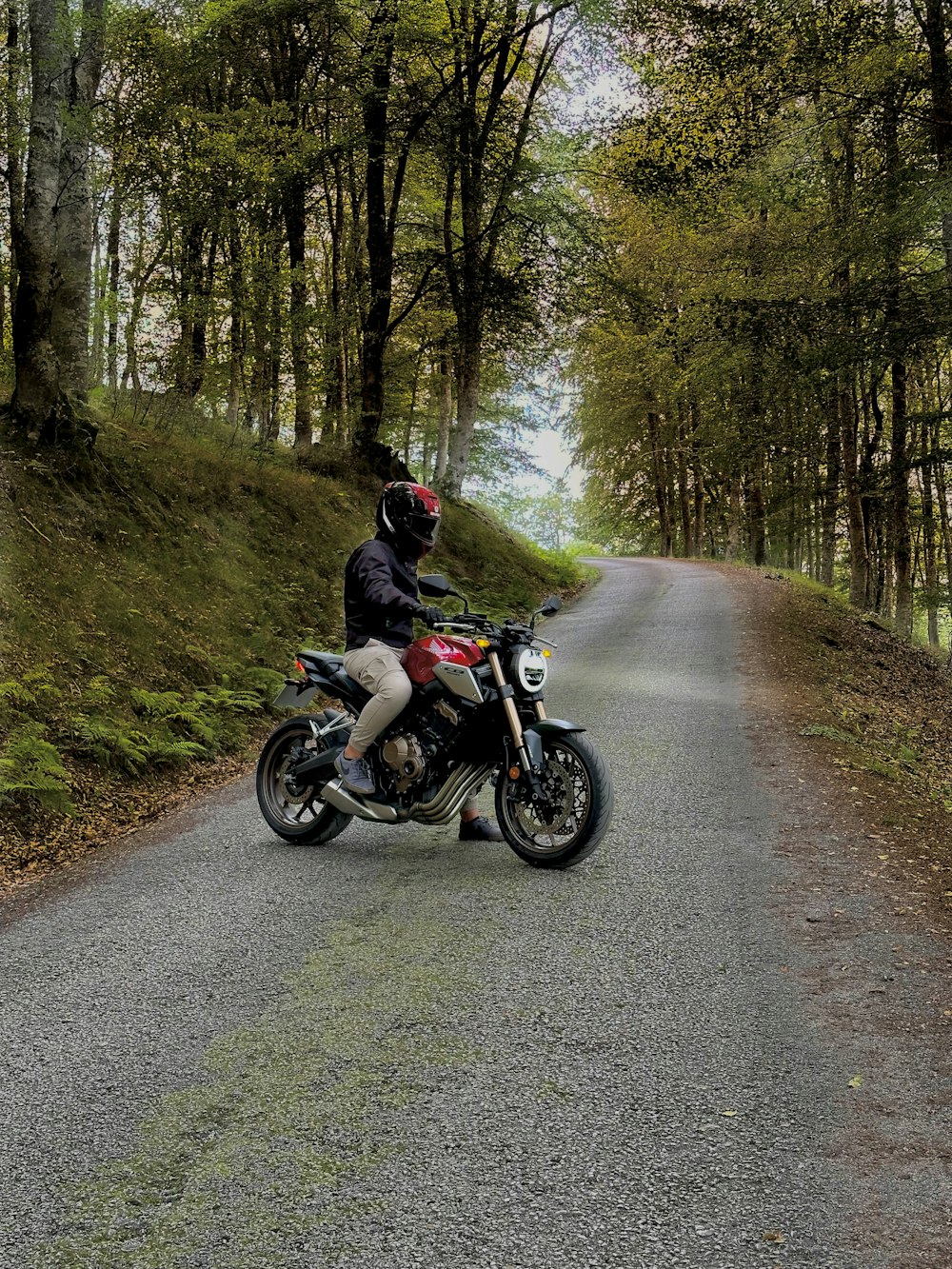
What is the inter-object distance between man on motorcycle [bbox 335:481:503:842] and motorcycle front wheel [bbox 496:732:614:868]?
0.50m

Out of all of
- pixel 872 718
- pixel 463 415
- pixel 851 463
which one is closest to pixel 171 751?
pixel 872 718

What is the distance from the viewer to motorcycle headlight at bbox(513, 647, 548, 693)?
4965mm

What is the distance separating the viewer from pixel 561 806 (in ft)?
16.1

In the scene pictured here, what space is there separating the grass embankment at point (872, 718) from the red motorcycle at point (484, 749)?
172 centimetres

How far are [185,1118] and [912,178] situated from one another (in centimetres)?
1193

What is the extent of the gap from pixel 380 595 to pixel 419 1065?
2.71 m

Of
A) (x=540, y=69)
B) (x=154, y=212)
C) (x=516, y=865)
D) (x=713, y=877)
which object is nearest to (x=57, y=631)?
(x=516, y=865)

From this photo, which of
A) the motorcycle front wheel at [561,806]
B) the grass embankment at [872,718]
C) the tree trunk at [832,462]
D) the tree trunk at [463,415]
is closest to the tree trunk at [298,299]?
the tree trunk at [463,415]

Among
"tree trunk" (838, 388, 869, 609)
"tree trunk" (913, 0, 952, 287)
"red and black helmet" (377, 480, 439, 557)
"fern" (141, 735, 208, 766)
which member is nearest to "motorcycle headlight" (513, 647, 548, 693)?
"red and black helmet" (377, 480, 439, 557)

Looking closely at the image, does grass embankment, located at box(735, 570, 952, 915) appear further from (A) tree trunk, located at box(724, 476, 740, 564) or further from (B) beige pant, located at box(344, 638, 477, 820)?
(A) tree trunk, located at box(724, 476, 740, 564)

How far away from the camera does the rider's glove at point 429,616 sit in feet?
16.3

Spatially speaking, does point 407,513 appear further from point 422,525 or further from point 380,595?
point 380,595

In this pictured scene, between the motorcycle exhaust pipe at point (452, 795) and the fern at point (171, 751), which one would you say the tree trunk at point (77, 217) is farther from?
the motorcycle exhaust pipe at point (452, 795)

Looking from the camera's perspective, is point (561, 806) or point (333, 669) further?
point (333, 669)
